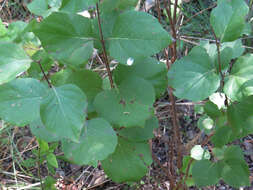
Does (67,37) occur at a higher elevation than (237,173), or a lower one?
higher

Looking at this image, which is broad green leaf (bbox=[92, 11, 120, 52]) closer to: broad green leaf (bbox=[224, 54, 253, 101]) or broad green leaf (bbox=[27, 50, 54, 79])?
broad green leaf (bbox=[27, 50, 54, 79])

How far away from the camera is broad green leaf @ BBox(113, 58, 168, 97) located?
0.66m

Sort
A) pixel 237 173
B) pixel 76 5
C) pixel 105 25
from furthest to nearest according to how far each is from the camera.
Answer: pixel 237 173
pixel 105 25
pixel 76 5

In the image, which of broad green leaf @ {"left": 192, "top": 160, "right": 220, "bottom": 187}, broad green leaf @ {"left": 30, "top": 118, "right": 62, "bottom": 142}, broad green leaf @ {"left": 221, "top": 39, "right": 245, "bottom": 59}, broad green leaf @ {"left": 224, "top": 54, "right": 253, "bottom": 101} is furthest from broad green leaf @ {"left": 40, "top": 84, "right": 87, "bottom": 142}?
broad green leaf @ {"left": 192, "top": 160, "right": 220, "bottom": 187}

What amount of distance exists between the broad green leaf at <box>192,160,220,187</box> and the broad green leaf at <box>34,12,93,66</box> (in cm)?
55

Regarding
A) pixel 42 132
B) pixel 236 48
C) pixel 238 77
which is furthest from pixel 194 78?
pixel 42 132

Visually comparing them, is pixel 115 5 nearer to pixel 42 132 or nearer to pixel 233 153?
pixel 42 132

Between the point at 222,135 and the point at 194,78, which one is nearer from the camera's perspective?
the point at 194,78

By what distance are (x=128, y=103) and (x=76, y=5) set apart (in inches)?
8.5

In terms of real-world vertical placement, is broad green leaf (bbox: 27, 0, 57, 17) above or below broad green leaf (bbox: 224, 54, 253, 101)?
above

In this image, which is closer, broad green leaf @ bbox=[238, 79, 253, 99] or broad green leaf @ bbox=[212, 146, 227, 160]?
broad green leaf @ bbox=[238, 79, 253, 99]

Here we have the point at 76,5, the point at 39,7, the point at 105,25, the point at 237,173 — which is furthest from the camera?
the point at 237,173

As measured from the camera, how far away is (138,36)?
1.83 ft

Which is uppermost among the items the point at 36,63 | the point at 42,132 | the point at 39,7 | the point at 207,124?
the point at 39,7
